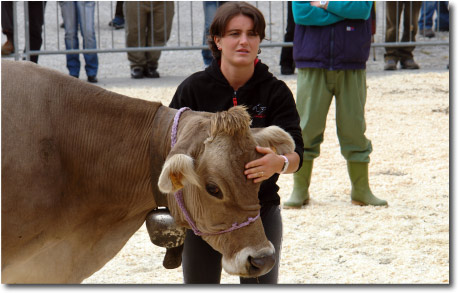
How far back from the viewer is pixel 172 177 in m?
3.22

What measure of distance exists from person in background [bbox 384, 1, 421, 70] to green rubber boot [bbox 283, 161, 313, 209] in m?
5.60

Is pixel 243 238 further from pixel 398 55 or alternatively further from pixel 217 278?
pixel 398 55

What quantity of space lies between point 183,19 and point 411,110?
585cm

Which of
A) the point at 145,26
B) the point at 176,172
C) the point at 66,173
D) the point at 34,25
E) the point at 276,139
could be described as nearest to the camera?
the point at 176,172

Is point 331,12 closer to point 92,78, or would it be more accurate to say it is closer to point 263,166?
point 263,166

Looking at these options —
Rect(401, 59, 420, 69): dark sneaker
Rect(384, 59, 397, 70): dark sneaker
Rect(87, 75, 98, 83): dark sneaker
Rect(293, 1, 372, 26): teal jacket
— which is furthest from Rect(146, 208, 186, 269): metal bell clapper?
Rect(401, 59, 420, 69): dark sneaker

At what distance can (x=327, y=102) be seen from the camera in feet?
21.7

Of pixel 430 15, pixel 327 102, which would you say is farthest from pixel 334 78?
pixel 430 15

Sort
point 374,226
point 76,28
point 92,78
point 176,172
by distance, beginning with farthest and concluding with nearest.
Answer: point 92,78 → point 76,28 → point 374,226 → point 176,172

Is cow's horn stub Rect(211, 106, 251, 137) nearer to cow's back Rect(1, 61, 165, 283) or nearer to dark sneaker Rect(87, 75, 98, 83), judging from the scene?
cow's back Rect(1, 61, 165, 283)

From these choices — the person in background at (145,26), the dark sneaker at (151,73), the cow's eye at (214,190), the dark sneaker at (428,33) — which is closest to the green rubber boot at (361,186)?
the cow's eye at (214,190)

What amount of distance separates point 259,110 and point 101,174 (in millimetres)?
784

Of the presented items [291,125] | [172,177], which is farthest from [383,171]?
[172,177]

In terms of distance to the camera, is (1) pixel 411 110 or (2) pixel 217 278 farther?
(1) pixel 411 110
